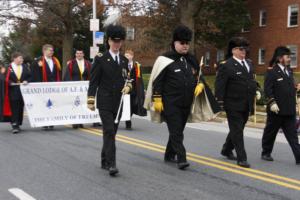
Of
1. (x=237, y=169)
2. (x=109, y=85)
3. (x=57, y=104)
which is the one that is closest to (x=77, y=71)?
(x=57, y=104)

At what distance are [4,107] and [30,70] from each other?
3.67 ft

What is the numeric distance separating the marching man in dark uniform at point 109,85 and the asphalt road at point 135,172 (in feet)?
2.01

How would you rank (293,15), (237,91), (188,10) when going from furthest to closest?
1. (293,15)
2. (188,10)
3. (237,91)

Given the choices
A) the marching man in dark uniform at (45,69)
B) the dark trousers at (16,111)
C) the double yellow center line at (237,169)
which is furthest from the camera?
the marching man in dark uniform at (45,69)

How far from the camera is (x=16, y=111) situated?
12.1m

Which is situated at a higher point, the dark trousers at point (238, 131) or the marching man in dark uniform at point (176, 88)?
the marching man in dark uniform at point (176, 88)

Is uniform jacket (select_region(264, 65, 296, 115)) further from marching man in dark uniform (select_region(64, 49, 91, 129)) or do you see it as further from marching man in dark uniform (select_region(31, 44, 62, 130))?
marching man in dark uniform (select_region(31, 44, 62, 130))

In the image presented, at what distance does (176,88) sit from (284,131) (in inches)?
81.8

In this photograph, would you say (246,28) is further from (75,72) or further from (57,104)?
(57,104)

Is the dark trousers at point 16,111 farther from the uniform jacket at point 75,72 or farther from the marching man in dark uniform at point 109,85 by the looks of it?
the marching man in dark uniform at point 109,85

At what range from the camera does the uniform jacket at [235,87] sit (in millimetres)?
7805

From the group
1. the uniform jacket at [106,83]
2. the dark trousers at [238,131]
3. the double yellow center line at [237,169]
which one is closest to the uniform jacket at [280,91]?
the dark trousers at [238,131]

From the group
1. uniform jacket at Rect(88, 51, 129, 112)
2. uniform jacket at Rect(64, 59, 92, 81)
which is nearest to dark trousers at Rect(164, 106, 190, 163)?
uniform jacket at Rect(88, 51, 129, 112)

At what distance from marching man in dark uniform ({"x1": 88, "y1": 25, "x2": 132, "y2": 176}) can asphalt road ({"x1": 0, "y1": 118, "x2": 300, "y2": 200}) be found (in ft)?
2.01
